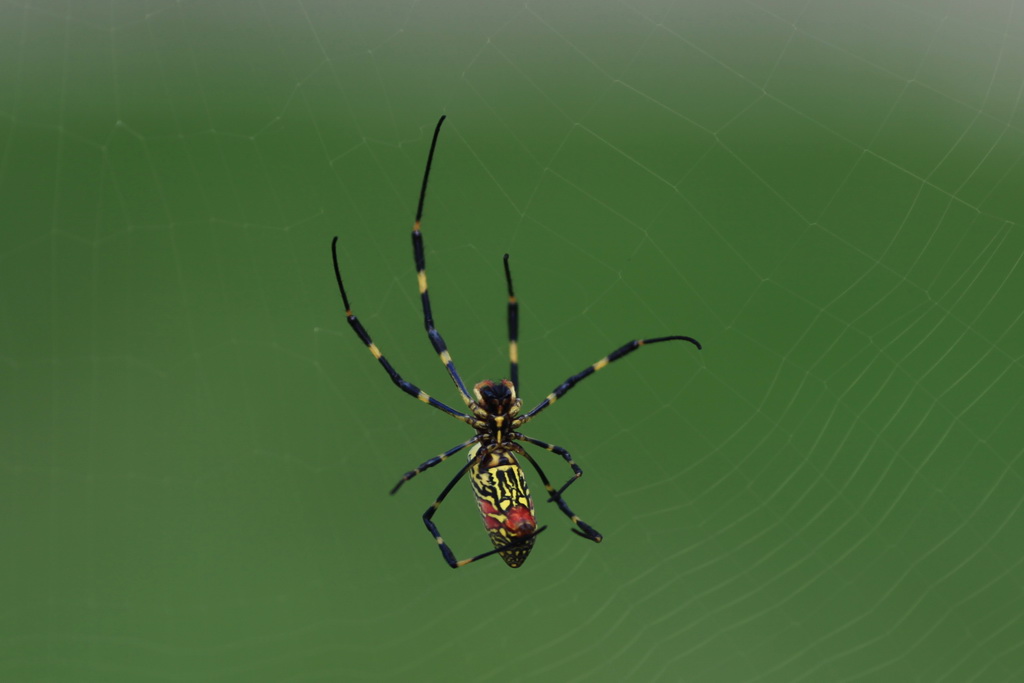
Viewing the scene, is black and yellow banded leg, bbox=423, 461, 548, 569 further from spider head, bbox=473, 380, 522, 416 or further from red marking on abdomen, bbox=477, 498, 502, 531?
spider head, bbox=473, 380, 522, 416

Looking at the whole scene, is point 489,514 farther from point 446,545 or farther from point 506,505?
point 446,545

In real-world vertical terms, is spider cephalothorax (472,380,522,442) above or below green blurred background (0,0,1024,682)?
above

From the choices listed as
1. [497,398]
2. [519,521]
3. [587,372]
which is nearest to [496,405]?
[497,398]

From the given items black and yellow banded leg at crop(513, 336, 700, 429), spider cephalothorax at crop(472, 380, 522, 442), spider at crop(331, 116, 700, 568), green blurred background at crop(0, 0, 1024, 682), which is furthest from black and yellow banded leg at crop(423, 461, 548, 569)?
green blurred background at crop(0, 0, 1024, 682)

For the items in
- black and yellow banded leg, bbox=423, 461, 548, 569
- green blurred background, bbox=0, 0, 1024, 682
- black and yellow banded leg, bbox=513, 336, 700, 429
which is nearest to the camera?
black and yellow banded leg, bbox=423, 461, 548, 569

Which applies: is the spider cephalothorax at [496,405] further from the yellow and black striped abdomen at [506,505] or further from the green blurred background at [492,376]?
the green blurred background at [492,376]

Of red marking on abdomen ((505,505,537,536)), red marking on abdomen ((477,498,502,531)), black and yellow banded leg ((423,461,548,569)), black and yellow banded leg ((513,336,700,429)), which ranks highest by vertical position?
black and yellow banded leg ((513,336,700,429))
